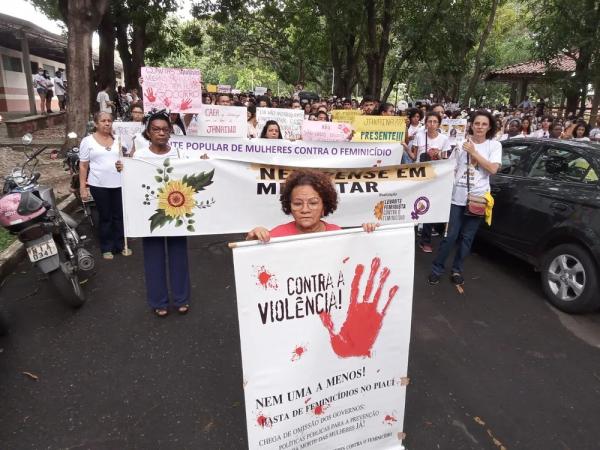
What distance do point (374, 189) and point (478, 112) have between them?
134 centimetres

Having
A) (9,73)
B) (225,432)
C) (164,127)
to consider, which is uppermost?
(9,73)

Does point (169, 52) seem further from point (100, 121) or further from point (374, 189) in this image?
point (374, 189)

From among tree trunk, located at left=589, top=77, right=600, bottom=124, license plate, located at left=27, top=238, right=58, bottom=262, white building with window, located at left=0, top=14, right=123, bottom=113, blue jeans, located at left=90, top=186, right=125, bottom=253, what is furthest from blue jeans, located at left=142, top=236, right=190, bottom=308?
white building with window, located at left=0, top=14, right=123, bottom=113

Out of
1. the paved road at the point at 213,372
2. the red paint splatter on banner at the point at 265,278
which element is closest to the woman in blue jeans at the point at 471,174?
the paved road at the point at 213,372

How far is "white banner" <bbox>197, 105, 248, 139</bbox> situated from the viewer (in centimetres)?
730

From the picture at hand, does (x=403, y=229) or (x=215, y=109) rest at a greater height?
(x=215, y=109)

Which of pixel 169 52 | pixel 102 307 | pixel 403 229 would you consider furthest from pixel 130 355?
pixel 169 52

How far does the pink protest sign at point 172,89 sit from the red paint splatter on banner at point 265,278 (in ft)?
18.4

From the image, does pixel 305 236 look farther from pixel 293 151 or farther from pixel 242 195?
pixel 293 151

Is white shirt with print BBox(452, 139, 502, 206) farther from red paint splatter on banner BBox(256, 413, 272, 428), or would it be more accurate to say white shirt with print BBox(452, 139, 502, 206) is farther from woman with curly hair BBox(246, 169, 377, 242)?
red paint splatter on banner BBox(256, 413, 272, 428)

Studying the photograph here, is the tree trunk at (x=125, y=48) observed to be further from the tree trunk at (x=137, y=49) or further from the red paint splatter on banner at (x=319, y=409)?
the red paint splatter on banner at (x=319, y=409)

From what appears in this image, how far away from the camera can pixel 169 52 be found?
23.2 meters

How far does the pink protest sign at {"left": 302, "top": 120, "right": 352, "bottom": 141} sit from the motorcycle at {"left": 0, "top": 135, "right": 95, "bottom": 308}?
399cm

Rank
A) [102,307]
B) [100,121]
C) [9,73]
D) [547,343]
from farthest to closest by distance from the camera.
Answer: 1. [9,73]
2. [100,121]
3. [102,307]
4. [547,343]
